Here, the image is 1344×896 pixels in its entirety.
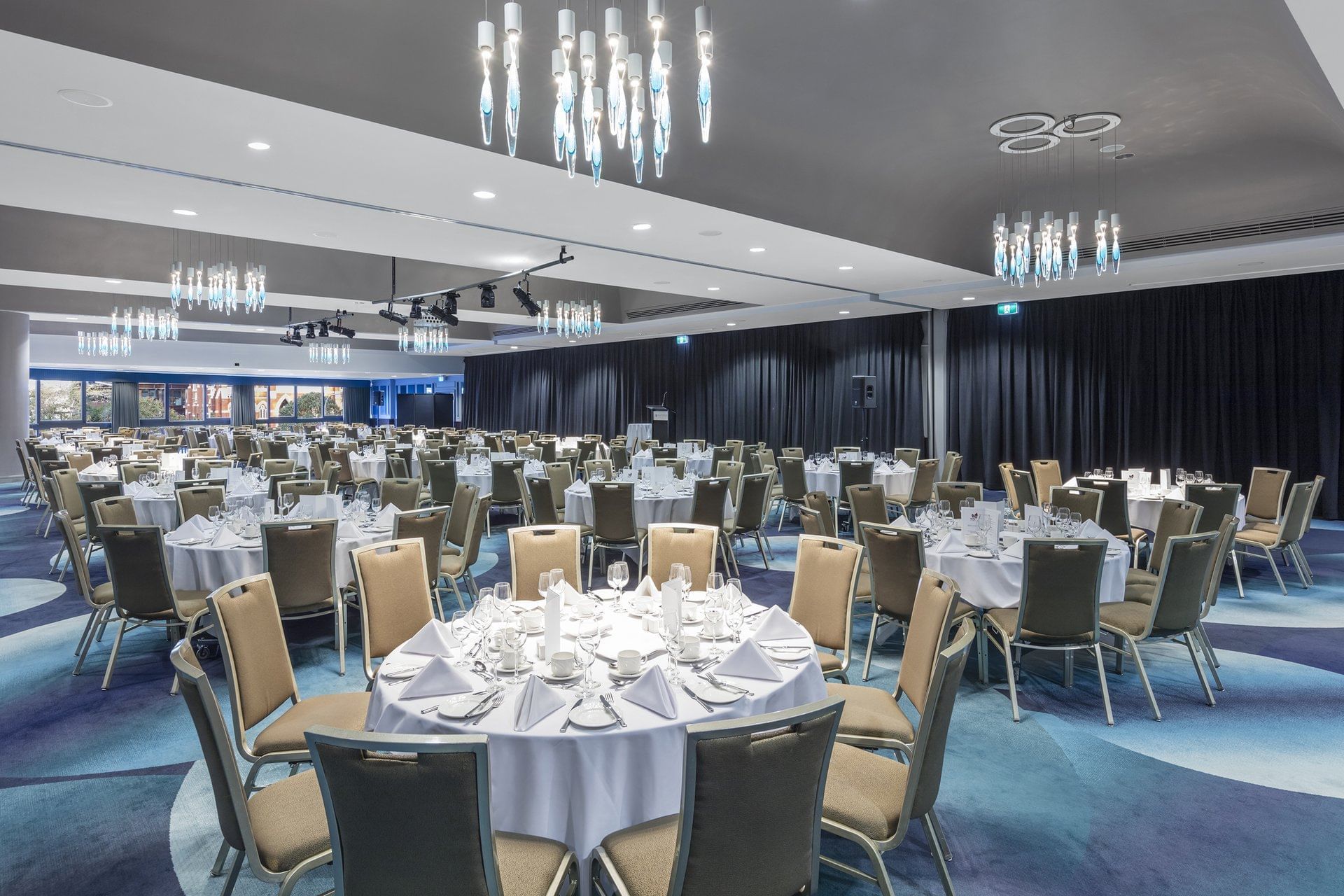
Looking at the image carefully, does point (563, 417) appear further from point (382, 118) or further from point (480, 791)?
point (480, 791)

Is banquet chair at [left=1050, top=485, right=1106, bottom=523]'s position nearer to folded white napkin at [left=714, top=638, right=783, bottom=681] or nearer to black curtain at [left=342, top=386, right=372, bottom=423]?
folded white napkin at [left=714, top=638, right=783, bottom=681]

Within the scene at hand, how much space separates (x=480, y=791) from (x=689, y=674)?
0.99 metres

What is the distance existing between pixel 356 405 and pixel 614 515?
2750 centimetres

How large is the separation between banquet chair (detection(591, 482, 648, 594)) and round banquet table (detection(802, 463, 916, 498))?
11.5 ft

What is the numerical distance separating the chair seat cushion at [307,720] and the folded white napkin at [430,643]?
305 millimetres

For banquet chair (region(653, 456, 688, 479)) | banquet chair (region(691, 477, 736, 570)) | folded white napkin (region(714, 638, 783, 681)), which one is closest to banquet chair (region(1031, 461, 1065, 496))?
banquet chair (region(653, 456, 688, 479))

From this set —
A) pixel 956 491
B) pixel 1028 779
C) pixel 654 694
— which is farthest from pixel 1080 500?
pixel 654 694

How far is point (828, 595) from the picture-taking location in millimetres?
3766

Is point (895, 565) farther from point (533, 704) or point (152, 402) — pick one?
point (152, 402)

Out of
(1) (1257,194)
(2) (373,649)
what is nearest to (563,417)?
(1) (1257,194)

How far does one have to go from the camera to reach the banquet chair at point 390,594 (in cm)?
358

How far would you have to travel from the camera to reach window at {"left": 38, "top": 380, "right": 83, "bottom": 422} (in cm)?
2422

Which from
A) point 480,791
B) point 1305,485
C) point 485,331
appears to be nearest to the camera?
point 480,791

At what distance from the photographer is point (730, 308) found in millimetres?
14875
